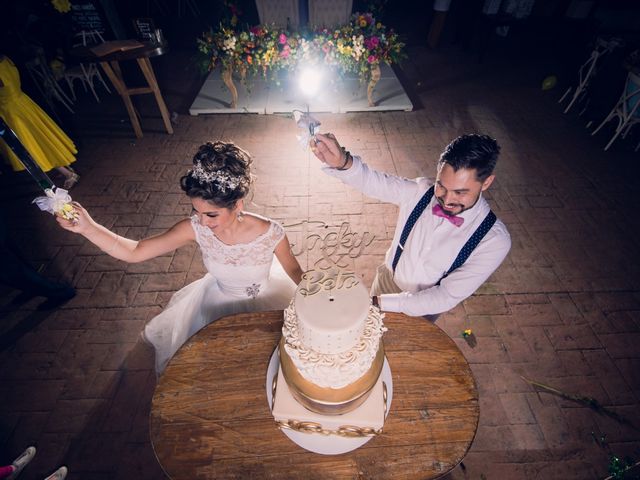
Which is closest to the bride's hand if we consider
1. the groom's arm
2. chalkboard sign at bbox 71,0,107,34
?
the groom's arm

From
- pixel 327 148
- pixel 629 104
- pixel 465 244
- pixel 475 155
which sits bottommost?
pixel 629 104

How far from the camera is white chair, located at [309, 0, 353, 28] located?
30.1 feet

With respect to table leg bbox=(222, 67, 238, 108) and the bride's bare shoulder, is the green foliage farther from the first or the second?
the bride's bare shoulder

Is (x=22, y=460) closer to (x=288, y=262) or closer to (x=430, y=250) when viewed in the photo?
(x=288, y=262)

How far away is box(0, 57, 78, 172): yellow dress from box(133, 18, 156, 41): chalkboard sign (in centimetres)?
234

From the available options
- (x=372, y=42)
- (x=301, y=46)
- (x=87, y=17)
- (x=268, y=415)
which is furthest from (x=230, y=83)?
(x=268, y=415)

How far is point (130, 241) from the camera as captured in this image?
2910 millimetres

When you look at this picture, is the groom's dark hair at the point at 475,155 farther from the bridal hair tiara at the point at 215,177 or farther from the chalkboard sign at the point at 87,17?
the chalkboard sign at the point at 87,17

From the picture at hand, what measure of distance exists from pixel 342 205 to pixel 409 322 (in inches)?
136

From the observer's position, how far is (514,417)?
3.35 metres

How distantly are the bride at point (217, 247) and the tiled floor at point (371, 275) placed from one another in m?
0.93

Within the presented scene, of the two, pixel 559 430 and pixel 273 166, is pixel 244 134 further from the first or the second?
pixel 559 430

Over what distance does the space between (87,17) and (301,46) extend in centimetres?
564

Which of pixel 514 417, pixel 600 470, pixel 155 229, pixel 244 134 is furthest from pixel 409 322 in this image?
pixel 244 134
